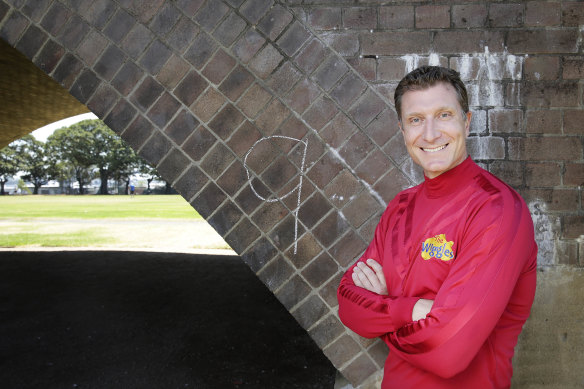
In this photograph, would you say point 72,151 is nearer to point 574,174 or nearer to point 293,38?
point 293,38

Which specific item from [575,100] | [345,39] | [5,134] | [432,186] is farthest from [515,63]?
[5,134]

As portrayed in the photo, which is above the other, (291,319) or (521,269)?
(521,269)

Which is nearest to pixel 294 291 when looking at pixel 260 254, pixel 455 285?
pixel 260 254

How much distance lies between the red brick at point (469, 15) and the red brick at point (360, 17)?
46 cm

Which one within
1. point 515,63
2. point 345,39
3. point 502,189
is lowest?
point 502,189

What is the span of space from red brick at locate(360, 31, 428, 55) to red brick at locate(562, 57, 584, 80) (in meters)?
0.77

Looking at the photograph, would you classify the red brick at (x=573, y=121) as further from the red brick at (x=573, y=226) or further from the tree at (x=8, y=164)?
the tree at (x=8, y=164)

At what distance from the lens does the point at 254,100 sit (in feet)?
9.27

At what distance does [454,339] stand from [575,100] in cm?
191

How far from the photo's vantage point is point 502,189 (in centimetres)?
157

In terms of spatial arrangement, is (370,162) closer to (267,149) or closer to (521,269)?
(267,149)

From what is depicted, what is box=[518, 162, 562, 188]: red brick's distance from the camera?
8.63ft

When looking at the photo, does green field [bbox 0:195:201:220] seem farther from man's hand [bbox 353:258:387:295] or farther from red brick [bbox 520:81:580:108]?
man's hand [bbox 353:258:387:295]

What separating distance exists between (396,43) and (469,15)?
44 cm
